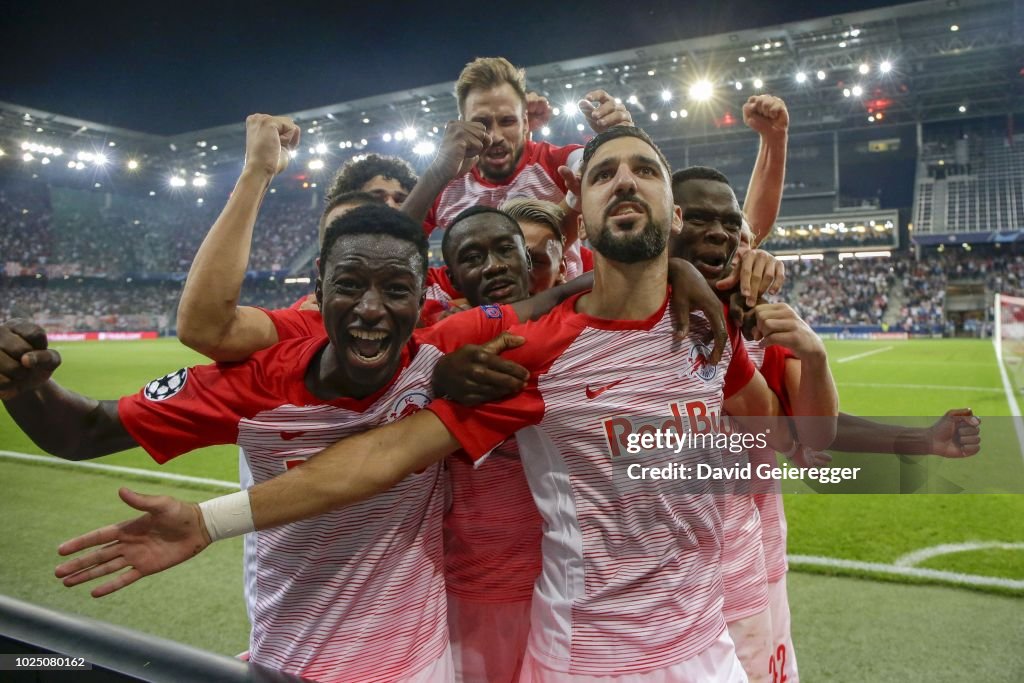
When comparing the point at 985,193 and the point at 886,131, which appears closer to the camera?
the point at 985,193

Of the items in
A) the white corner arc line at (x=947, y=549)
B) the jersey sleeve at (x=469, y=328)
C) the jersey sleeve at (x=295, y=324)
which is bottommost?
the white corner arc line at (x=947, y=549)

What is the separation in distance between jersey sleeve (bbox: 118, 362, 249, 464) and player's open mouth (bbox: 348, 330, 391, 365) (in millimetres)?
369

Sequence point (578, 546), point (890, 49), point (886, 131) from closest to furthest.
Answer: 1. point (578, 546)
2. point (890, 49)
3. point (886, 131)

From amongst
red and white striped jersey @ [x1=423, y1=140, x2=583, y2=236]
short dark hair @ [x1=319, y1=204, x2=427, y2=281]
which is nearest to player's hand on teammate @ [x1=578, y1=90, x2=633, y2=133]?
red and white striped jersey @ [x1=423, y1=140, x2=583, y2=236]

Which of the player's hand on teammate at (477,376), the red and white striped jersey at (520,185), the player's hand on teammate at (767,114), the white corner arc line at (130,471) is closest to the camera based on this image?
the player's hand on teammate at (477,376)

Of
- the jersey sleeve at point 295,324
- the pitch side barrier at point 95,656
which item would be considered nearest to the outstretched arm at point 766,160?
the jersey sleeve at point 295,324

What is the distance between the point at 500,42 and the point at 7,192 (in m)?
41.6

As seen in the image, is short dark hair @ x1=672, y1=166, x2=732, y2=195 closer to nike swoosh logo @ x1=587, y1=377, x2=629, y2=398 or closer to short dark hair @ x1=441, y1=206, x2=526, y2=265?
short dark hair @ x1=441, y1=206, x2=526, y2=265

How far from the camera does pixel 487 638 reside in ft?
7.67

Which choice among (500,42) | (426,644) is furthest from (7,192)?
(426,644)

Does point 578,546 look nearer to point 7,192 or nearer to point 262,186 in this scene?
point 262,186

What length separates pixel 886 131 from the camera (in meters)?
39.4

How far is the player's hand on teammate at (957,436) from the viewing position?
8.19ft

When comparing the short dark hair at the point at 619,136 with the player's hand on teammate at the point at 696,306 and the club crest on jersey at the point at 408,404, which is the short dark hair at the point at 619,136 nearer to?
the player's hand on teammate at the point at 696,306
